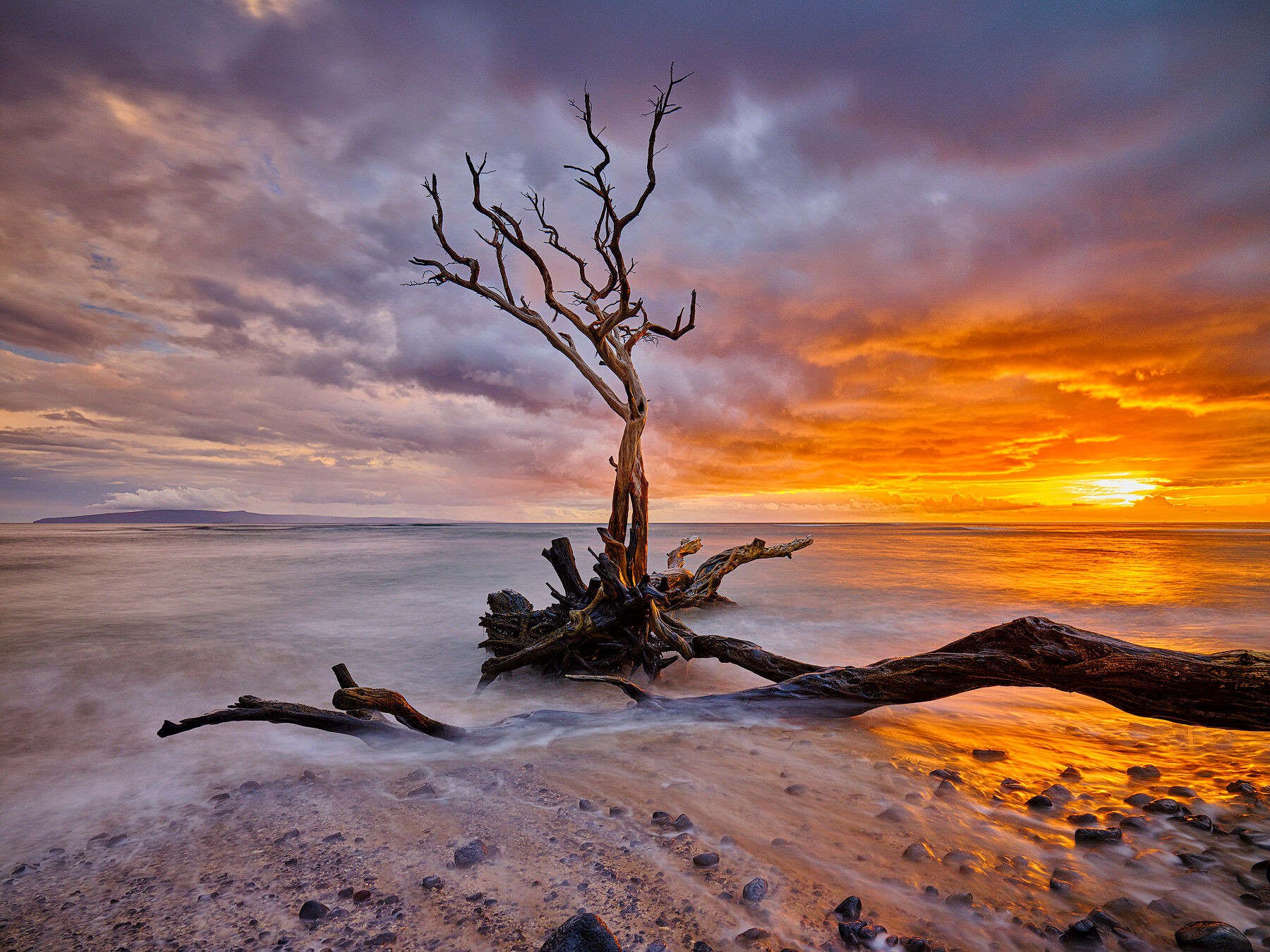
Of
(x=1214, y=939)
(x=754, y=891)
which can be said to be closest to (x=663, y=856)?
(x=754, y=891)

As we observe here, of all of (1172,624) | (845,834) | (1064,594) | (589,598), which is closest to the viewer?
(845,834)

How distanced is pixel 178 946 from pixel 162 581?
1538cm

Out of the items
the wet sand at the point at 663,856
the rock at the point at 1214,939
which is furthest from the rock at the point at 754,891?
the rock at the point at 1214,939

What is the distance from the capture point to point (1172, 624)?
8.36 metres

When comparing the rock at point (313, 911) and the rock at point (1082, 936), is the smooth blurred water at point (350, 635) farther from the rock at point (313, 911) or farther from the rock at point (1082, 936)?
the rock at point (1082, 936)

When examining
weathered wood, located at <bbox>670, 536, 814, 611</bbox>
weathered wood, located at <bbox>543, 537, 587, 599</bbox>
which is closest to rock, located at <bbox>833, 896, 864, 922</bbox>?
weathered wood, located at <bbox>543, 537, 587, 599</bbox>

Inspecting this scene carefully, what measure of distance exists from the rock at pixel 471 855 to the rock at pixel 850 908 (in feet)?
4.60

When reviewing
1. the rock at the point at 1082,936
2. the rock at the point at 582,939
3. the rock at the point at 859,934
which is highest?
the rock at the point at 582,939

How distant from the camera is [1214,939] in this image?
1.61 metres

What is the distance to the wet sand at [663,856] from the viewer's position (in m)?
1.75

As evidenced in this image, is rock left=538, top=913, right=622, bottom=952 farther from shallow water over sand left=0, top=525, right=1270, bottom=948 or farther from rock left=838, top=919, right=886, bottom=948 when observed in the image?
rock left=838, top=919, right=886, bottom=948

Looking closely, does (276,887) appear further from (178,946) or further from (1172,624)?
(1172,624)

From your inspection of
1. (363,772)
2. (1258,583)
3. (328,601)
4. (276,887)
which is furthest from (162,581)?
(1258,583)

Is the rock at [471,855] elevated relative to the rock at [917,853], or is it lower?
lower
